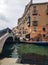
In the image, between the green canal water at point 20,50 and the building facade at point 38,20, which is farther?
the building facade at point 38,20

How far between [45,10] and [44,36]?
356 inches

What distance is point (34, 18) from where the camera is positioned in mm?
56906

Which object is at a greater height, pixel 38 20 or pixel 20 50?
pixel 38 20

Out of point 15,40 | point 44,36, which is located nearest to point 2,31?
point 15,40

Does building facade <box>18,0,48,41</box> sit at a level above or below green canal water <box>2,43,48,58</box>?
above

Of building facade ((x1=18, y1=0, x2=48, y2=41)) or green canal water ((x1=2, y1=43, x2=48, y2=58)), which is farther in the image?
building facade ((x1=18, y1=0, x2=48, y2=41))

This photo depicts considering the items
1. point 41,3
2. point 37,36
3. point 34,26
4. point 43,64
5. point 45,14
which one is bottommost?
point 43,64

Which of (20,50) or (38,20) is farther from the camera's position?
(38,20)

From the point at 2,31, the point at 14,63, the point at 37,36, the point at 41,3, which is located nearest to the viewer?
the point at 14,63

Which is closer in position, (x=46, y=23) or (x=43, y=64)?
(x=43, y=64)

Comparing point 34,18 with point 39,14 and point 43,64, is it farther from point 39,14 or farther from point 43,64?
Result: point 43,64

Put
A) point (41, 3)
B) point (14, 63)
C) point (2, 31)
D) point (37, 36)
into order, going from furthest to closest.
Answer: point (41, 3), point (37, 36), point (2, 31), point (14, 63)

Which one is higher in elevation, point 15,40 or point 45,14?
point 45,14

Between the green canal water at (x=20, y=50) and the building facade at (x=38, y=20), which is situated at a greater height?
the building facade at (x=38, y=20)
